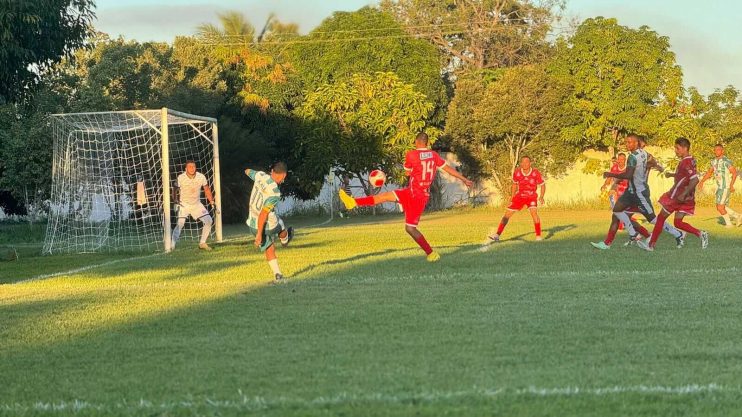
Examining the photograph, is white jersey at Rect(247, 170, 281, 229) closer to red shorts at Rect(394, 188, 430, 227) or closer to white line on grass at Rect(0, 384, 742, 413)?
red shorts at Rect(394, 188, 430, 227)

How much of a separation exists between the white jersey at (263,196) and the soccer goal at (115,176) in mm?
7286

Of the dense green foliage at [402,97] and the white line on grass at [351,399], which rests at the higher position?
the dense green foliage at [402,97]

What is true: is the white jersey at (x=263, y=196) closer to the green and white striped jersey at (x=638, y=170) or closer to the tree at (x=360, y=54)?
the green and white striped jersey at (x=638, y=170)

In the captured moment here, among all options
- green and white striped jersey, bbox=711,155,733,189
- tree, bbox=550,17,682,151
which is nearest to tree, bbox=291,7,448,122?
tree, bbox=550,17,682,151

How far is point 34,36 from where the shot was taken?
60.8 ft

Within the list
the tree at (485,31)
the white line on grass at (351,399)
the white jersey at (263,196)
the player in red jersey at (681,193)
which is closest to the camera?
the white line on grass at (351,399)

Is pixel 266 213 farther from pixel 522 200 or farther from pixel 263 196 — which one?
pixel 522 200

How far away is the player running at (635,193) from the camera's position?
16203mm

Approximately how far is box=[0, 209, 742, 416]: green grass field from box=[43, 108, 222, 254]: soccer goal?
7.42 meters

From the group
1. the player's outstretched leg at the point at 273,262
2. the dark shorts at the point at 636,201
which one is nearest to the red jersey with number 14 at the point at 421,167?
the player's outstretched leg at the point at 273,262

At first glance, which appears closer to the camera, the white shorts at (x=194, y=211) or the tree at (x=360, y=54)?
the white shorts at (x=194, y=211)

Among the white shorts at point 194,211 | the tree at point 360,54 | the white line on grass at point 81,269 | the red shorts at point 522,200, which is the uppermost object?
the tree at point 360,54

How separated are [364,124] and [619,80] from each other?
11174 mm

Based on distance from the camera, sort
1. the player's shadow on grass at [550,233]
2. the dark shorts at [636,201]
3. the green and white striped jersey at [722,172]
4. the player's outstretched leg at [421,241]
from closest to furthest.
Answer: the player's outstretched leg at [421,241], the dark shorts at [636,201], the player's shadow on grass at [550,233], the green and white striped jersey at [722,172]
